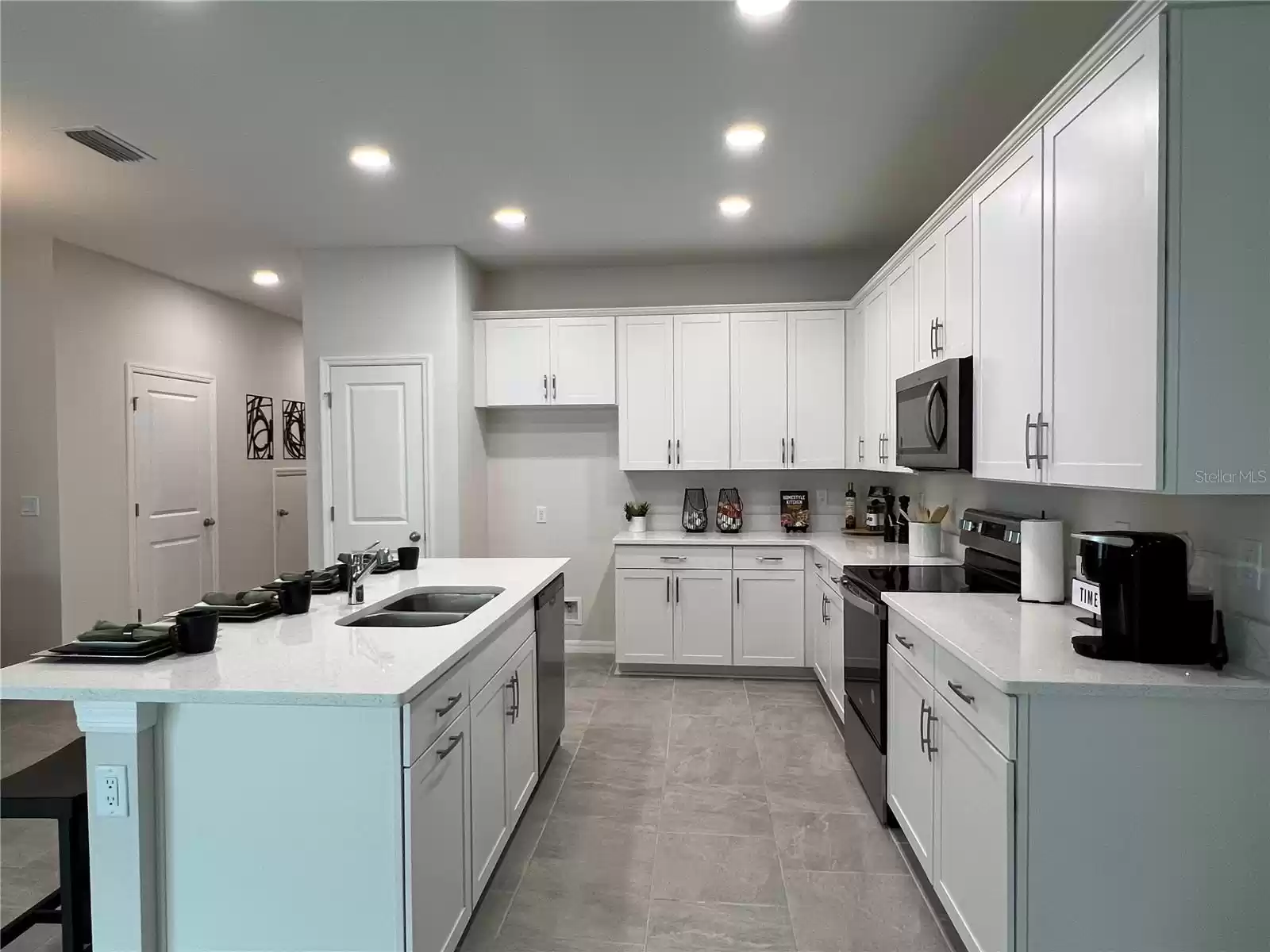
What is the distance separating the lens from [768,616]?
4.41 m

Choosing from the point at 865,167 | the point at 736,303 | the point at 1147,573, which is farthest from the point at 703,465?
the point at 1147,573

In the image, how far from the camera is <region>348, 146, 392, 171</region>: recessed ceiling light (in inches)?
121

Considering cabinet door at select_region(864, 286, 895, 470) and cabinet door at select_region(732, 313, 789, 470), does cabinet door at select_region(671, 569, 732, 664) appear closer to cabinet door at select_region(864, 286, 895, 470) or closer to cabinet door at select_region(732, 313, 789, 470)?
cabinet door at select_region(732, 313, 789, 470)

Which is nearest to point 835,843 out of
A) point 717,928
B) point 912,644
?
point 717,928

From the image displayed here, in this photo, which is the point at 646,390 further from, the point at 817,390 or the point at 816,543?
the point at 816,543

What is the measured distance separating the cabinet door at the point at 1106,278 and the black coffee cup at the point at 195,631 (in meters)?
2.29

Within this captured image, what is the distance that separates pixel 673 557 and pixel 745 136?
2.48 m

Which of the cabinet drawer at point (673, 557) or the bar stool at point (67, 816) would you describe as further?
the cabinet drawer at point (673, 557)

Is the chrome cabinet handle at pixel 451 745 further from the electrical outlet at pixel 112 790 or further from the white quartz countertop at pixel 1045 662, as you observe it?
the white quartz countertop at pixel 1045 662

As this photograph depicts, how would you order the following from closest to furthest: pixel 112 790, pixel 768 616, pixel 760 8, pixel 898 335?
1. pixel 112 790
2. pixel 760 8
3. pixel 898 335
4. pixel 768 616

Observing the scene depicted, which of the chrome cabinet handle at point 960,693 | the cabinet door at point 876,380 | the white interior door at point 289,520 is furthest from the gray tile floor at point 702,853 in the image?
the white interior door at point 289,520

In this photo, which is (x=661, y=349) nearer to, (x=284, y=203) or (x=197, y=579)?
(x=284, y=203)

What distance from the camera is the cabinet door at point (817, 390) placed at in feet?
15.1

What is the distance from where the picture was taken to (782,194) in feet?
12.0
